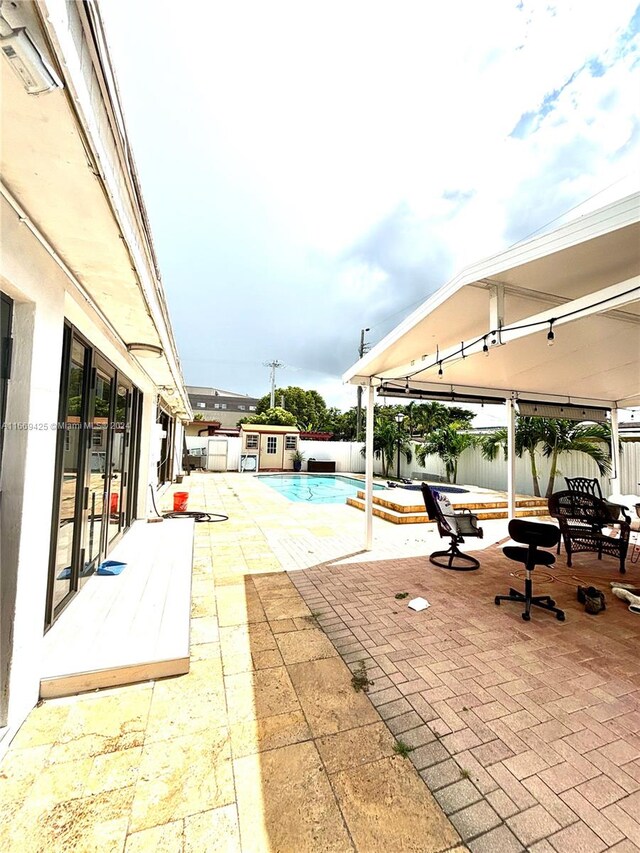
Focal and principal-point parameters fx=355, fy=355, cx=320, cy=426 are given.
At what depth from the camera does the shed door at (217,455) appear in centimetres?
1758

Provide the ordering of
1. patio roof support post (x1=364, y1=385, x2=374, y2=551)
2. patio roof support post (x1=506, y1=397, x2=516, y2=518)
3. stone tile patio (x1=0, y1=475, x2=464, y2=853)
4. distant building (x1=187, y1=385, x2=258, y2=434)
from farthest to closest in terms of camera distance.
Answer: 1. distant building (x1=187, y1=385, x2=258, y2=434)
2. patio roof support post (x1=506, y1=397, x2=516, y2=518)
3. patio roof support post (x1=364, y1=385, x2=374, y2=551)
4. stone tile patio (x1=0, y1=475, x2=464, y2=853)

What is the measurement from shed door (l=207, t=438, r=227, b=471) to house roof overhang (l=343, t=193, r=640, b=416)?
13.0 m

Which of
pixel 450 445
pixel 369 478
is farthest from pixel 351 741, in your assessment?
pixel 450 445

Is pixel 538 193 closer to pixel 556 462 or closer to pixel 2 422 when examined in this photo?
pixel 556 462

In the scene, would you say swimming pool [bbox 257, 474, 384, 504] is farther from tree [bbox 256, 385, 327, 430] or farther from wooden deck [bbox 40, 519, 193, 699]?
tree [bbox 256, 385, 327, 430]

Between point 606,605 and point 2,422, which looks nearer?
point 2,422

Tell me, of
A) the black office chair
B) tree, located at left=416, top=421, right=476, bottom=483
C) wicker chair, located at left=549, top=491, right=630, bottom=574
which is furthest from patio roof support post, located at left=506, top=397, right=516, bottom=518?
tree, located at left=416, top=421, right=476, bottom=483

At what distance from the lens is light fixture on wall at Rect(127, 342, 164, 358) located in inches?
149

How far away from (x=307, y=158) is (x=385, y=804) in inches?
288

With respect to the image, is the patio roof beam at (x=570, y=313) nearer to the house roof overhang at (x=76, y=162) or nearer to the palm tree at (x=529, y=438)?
the house roof overhang at (x=76, y=162)

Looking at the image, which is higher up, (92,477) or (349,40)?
(349,40)

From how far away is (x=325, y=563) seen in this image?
15.4ft

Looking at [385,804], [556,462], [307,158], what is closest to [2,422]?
[385,804]

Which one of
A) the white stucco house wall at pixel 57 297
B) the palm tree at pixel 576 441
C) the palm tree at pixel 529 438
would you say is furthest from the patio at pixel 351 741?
the palm tree at pixel 529 438
